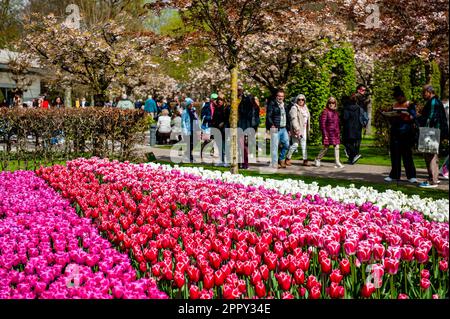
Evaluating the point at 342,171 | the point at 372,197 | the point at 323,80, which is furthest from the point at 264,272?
the point at 323,80

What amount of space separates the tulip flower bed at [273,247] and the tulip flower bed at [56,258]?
7.6 inches

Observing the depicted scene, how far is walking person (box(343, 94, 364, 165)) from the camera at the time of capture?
13.6 m

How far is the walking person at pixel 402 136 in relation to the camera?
10219 millimetres

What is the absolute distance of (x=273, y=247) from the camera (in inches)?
181

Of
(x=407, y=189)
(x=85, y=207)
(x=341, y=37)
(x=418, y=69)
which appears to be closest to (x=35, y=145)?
(x=85, y=207)

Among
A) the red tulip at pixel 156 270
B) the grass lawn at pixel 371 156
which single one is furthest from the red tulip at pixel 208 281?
the grass lawn at pixel 371 156

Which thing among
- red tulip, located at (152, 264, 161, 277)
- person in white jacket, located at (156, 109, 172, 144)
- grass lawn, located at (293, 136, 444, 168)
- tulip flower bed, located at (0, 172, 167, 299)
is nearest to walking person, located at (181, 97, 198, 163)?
person in white jacket, located at (156, 109, 172, 144)

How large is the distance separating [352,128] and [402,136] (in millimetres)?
3310

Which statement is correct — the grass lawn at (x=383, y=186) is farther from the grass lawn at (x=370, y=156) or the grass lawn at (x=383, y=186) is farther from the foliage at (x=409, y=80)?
the foliage at (x=409, y=80)

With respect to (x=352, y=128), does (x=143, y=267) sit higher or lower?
lower

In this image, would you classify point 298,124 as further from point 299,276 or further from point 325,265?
point 299,276

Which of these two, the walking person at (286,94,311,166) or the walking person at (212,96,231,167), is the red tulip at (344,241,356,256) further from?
the walking person at (212,96,231,167)

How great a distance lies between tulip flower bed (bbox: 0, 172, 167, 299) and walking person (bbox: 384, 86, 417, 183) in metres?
6.20
